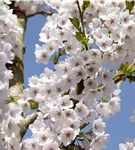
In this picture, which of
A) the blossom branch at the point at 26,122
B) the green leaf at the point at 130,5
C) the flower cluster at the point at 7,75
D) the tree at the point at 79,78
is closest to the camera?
the flower cluster at the point at 7,75

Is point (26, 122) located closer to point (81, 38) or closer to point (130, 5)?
point (81, 38)

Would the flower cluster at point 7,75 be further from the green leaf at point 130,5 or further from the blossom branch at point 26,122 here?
the green leaf at point 130,5

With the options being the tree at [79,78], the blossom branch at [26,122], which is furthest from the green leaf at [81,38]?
the blossom branch at [26,122]

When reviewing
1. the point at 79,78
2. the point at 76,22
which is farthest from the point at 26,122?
the point at 76,22

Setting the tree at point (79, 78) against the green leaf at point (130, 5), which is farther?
the green leaf at point (130, 5)

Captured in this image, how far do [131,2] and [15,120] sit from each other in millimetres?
985

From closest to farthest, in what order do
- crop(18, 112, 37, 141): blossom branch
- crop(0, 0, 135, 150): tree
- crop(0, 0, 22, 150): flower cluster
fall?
crop(0, 0, 22, 150): flower cluster, crop(0, 0, 135, 150): tree, crop(18, 112, 37, 141): blossom branch

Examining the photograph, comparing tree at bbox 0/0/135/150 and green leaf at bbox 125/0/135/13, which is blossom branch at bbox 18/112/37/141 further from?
green leaf at bbox 125/0/135/13

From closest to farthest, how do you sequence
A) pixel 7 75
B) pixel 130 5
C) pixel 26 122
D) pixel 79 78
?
pixel 7 75
pixel 79 78
pixel 130 5
pixel 26 122

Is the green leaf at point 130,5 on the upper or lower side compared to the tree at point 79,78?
upper

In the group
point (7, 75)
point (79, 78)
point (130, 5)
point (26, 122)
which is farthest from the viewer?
point (26, 122)

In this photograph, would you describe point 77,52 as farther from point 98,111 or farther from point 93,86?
point 98,111

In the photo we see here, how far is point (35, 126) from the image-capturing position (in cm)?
231

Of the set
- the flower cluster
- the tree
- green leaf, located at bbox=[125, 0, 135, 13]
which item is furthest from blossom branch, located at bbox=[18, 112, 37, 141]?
green leaf, located at bbox=[125, 0, 135, 13]
